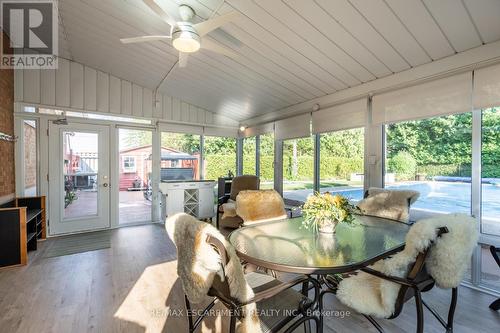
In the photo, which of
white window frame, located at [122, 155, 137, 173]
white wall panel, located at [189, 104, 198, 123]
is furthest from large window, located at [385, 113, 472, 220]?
white window frame, located at [122, 155, 137, 173]

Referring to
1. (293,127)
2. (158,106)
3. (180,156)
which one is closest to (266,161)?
(293,127)

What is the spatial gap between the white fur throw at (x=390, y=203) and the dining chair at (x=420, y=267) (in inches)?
43.2

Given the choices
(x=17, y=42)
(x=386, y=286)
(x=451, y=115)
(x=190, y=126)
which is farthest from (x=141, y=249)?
(x=451, y=115)

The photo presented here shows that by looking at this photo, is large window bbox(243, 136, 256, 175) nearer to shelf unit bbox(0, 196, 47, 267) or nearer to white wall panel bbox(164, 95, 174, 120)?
white wall panel bbox(164, 95, 174, 120)

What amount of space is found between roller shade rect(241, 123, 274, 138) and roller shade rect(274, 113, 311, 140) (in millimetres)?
187

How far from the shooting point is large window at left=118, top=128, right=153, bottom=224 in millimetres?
4980

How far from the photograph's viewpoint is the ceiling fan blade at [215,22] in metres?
1.98

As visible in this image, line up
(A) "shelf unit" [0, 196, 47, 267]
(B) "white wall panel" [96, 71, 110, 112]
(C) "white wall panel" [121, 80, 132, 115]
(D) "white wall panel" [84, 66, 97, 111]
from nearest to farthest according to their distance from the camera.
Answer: (A) "shelf unit" [0, 196, 47, 267]
(D) "white wall panel" [84, 66, 97, 111]
(B) "white wall panel" [96, 71, 110, 112]
(C) "white wall panel" [121, 80, 132, 115]

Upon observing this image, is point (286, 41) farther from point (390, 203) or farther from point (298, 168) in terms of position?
point (298, 168)

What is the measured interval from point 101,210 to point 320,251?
462 centimetres

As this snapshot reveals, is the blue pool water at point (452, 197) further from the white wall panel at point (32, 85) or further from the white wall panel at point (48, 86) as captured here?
the white wall panel at point (32, 85)

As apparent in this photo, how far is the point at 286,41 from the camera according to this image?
2740 millimetres

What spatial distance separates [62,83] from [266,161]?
4159 millimetres

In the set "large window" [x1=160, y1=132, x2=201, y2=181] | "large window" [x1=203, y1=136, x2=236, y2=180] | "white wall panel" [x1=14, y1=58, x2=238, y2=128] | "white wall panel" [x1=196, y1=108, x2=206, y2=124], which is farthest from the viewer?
"large window" [x1=203, y1=136, x2=236, y2=180]
